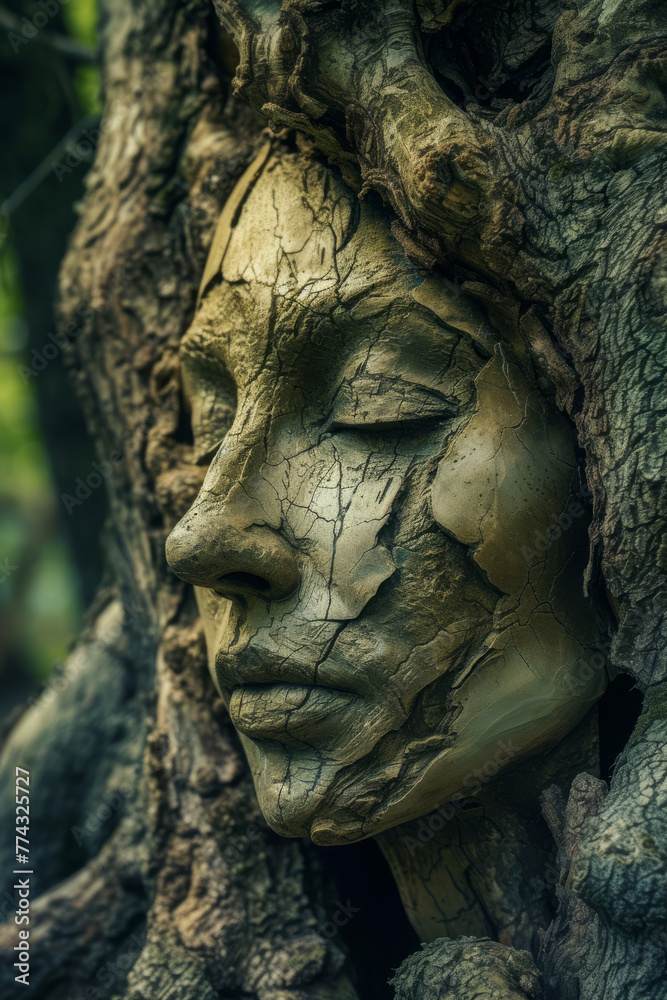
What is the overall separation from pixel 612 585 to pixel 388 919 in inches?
33.0

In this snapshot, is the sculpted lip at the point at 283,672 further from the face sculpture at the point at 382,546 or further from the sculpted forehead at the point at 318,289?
the sculpted forehead at the point at 318,289

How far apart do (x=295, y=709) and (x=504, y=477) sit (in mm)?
413

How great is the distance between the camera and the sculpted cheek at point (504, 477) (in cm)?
111

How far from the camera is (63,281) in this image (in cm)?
189

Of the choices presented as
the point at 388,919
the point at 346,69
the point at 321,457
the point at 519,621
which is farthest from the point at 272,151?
the point at 388,919

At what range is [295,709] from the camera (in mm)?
1162

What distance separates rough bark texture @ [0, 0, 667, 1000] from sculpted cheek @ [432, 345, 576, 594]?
55mm

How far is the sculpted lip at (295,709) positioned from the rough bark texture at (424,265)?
0.34 metres

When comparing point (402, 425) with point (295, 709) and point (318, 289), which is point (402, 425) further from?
point (295, 709)

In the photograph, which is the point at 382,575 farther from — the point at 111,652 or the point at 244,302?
the point at 111,652

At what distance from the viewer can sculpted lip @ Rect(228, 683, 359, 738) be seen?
45.5 inches

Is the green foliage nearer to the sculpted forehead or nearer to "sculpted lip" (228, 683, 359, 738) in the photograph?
the sculpted forehead

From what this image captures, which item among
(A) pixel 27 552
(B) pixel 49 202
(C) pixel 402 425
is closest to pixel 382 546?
(C) pixel 402 425

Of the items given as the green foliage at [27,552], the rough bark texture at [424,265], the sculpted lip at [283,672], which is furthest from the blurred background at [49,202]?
the sculpted lip at [283,672]
